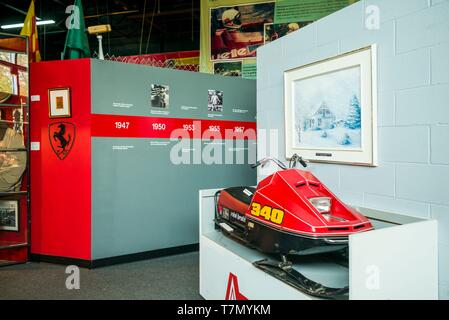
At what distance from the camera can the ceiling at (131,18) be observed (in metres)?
7.48

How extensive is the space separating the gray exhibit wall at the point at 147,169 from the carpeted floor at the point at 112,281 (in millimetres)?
269

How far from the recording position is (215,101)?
3.79 meters

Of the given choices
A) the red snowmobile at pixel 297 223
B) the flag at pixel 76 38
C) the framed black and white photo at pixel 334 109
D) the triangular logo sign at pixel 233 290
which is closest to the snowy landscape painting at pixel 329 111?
the framed black and white photo at pixel 334 109

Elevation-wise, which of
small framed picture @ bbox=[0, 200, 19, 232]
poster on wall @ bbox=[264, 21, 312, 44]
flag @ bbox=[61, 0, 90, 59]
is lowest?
small framed picture @ bbox=[0, 200, 19, 232]

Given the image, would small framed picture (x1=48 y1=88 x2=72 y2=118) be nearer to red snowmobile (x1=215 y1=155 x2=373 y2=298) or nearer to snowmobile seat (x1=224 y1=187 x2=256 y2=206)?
snowmobile seat (x1=224 y1=187 x2=256 y2=206)

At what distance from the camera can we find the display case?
10.5ft

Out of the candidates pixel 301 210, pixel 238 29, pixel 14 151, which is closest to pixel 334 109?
pixel 301 210

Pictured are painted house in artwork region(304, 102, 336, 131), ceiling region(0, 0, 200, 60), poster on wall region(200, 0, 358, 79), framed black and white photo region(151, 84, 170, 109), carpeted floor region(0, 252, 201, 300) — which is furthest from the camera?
ceiling region(0, 0, 200, 60)

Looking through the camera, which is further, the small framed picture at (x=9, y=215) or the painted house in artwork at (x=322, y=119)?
the small framed picture at (x=9, y=215)

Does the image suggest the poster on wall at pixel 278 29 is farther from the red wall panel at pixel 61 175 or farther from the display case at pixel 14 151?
the display case at pixel 14 151

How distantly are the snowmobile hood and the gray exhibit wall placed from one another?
6.05 ft

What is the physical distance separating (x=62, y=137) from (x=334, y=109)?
2466mm

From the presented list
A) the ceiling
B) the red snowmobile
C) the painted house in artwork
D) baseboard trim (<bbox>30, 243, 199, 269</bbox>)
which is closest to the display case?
baseboard trim (<bbox>30, 243, 199, 269</bbox>)
